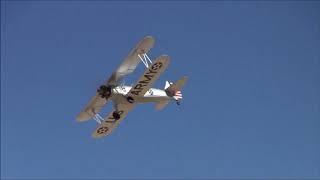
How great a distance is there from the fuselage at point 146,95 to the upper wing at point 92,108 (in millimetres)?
2382

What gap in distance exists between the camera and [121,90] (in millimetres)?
47375

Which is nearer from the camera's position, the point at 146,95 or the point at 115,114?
the point at 146,95

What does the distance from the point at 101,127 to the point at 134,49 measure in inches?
248

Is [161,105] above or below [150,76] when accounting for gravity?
above

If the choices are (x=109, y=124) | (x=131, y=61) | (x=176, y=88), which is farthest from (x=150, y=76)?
(x=109, y=124)

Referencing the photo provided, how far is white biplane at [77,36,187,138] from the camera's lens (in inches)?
1833

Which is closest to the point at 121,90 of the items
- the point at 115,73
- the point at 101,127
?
the point at 115,73

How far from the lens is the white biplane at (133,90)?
4656 centimetres

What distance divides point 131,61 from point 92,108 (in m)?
4.61

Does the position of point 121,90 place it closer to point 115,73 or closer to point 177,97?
point 115,73

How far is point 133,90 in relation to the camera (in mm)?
47156

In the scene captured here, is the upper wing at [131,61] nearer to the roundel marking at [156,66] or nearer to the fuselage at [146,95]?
the fuselage at [146,95]

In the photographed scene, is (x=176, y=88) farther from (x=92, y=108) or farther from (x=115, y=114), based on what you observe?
(x=92, y=108)

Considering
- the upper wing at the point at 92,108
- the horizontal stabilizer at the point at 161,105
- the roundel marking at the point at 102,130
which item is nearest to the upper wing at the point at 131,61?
the upper wing at the point at 92,108
